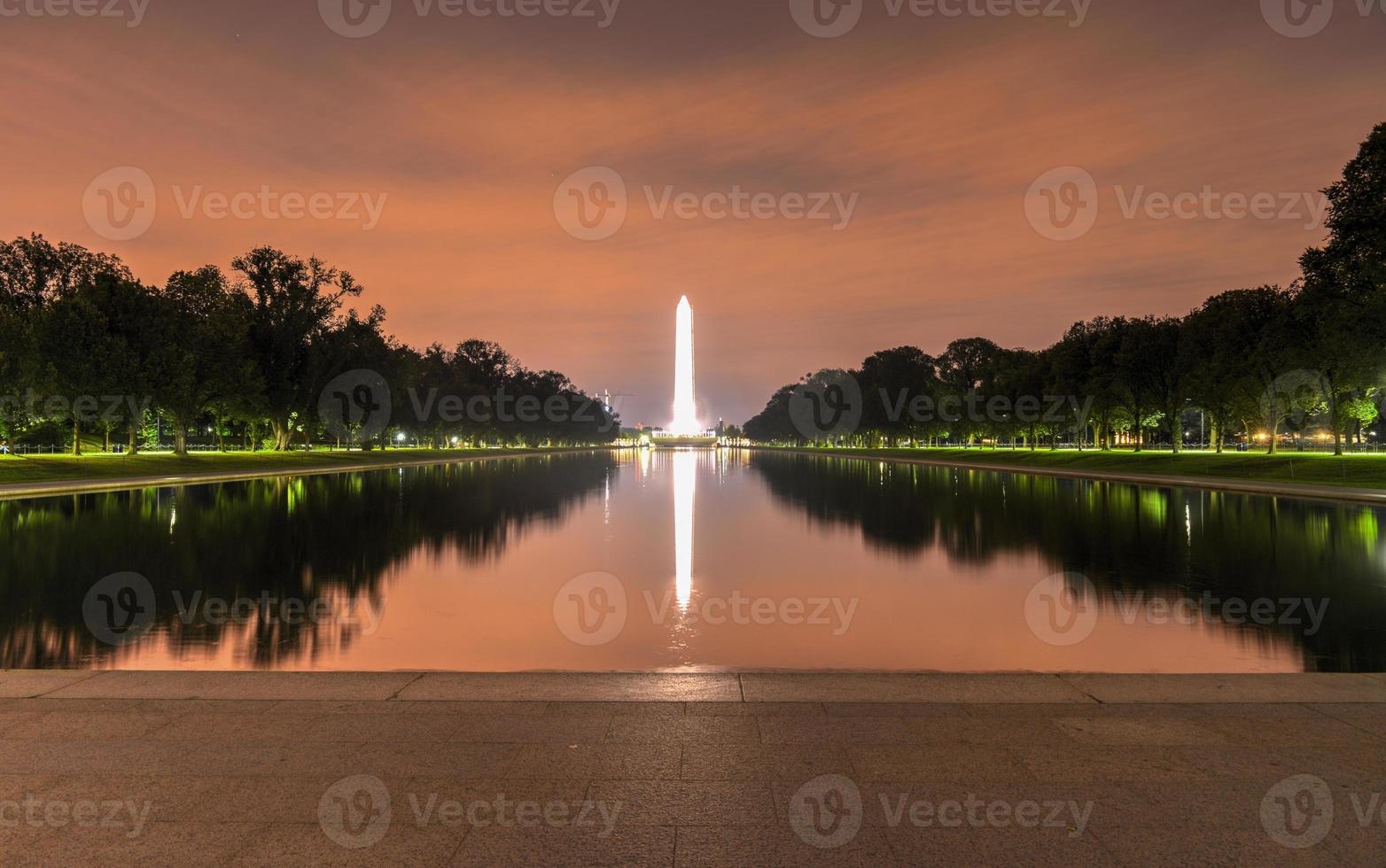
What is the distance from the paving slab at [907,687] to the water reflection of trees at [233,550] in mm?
5919

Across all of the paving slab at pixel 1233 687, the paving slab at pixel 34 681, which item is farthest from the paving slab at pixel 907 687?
the paving slab at pixel 34 681

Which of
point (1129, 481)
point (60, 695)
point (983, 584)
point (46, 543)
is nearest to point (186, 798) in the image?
point (60, 695)

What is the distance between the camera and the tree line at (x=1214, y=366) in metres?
45.7

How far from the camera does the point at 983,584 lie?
1506 cm

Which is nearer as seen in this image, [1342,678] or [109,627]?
[1342,678]

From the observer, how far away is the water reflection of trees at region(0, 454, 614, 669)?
10.8 m

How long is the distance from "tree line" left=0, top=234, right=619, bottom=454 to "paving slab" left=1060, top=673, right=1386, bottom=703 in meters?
64.1

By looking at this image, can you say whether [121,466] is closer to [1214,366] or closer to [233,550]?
[233,550]

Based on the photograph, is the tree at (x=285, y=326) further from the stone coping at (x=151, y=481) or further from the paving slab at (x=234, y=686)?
the paving slab at (x=234, y=686)

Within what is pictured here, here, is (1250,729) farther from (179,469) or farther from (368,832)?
(179,469)

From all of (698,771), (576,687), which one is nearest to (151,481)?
(576,687)

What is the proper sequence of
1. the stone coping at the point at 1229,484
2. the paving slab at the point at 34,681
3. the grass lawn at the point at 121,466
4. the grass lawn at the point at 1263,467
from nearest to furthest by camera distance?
the paving slab at the point at 34,681
the stone coping at the point at 1229,484
the grass lawn at the point at 1263,467
the grass lawn at the point at 121,466

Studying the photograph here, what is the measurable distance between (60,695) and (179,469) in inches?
2276

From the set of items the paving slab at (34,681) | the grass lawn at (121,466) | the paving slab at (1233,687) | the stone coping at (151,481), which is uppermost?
the grass lawn at (121,466)
